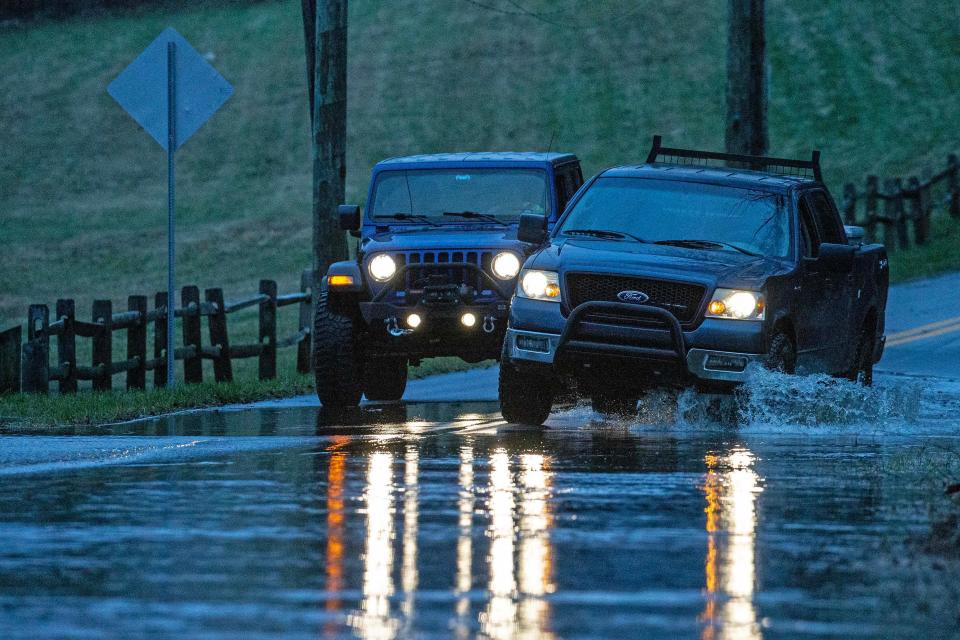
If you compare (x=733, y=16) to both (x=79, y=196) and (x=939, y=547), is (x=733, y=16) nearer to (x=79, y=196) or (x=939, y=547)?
(x=939, y=547)

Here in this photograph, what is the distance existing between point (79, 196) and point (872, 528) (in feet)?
196

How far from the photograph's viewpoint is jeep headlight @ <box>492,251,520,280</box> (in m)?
17.4

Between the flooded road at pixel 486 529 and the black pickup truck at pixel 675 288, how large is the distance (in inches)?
16.0

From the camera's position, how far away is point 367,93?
7600 centimetres

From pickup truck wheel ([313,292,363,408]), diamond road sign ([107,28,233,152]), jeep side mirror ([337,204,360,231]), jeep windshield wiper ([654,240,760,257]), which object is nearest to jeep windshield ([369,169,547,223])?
jeep side mirror ([337,204,360,231])

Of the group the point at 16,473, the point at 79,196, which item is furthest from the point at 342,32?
the point at 79,196

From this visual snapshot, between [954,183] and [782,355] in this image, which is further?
[954,183]

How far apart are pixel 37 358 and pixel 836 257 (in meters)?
7.42

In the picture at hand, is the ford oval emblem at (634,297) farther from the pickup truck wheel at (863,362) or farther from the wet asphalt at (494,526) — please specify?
the pickup truck wheel at (863,362)

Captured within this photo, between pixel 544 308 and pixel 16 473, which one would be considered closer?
pixel 16 473

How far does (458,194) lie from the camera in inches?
733

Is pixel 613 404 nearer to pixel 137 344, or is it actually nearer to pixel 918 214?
pixel 137 344

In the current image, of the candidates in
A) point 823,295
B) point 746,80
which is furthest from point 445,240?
point 746,80

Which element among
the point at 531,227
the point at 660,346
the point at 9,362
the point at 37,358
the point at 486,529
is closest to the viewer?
the point at 486,529
